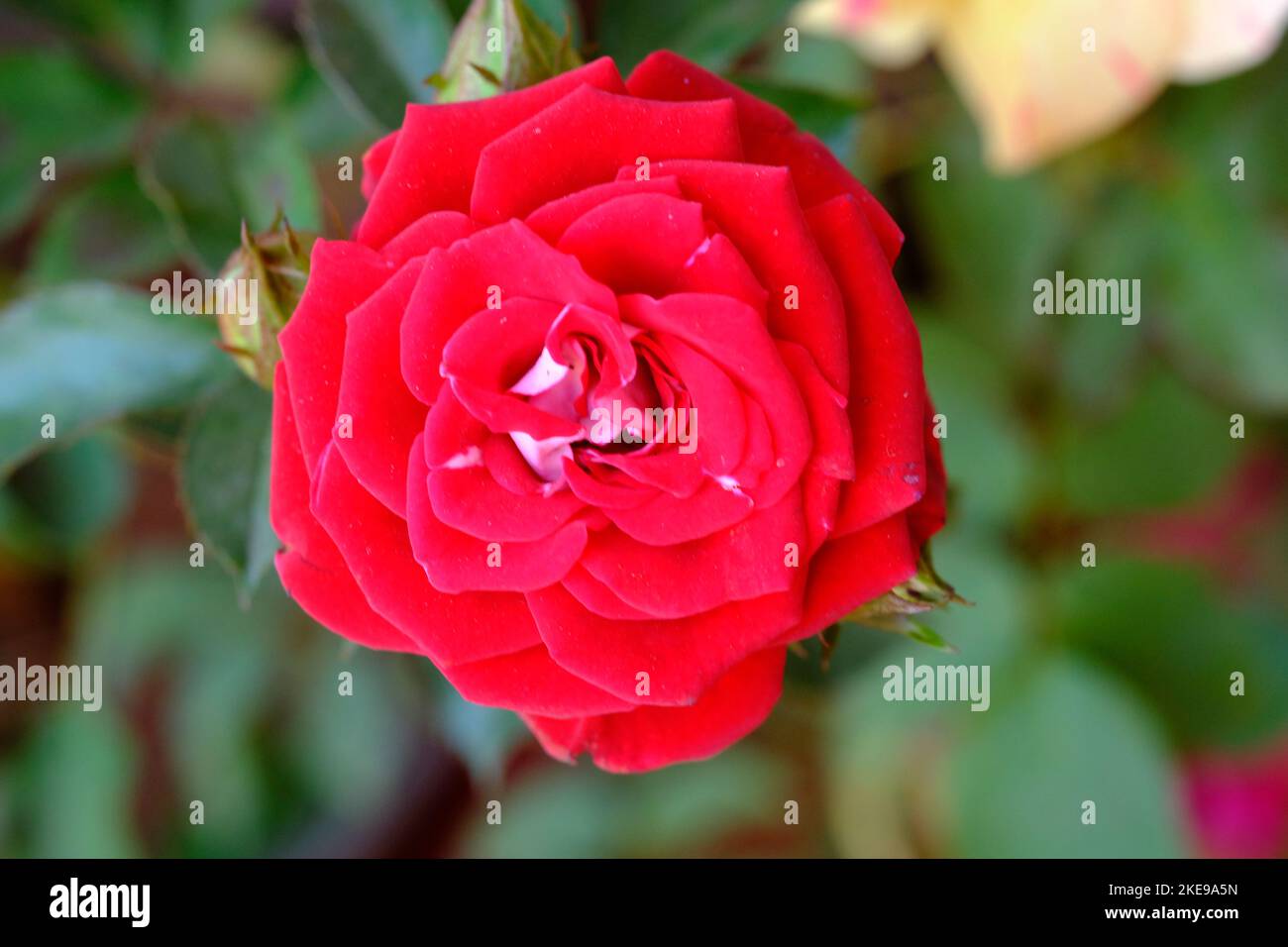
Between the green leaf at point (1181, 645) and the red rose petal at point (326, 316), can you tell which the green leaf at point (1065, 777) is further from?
the red rose petal at point (326, 316)

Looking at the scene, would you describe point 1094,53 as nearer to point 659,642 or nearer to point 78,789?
point 659,642

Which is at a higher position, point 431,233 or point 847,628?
point 431,233

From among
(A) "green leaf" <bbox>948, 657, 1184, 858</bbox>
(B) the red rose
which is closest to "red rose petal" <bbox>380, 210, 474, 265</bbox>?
(B) the red rose

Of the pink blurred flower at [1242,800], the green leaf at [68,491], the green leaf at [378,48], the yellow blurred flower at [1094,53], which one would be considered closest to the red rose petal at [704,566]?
the green leaf at [378,48]

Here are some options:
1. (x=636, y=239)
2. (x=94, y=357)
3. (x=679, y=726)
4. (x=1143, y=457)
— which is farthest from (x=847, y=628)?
(x=1143, y=457)

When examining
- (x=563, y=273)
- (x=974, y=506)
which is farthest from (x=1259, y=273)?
(x=563, y=273)

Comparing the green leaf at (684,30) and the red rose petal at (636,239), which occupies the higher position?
the green leaf at (684,30)
